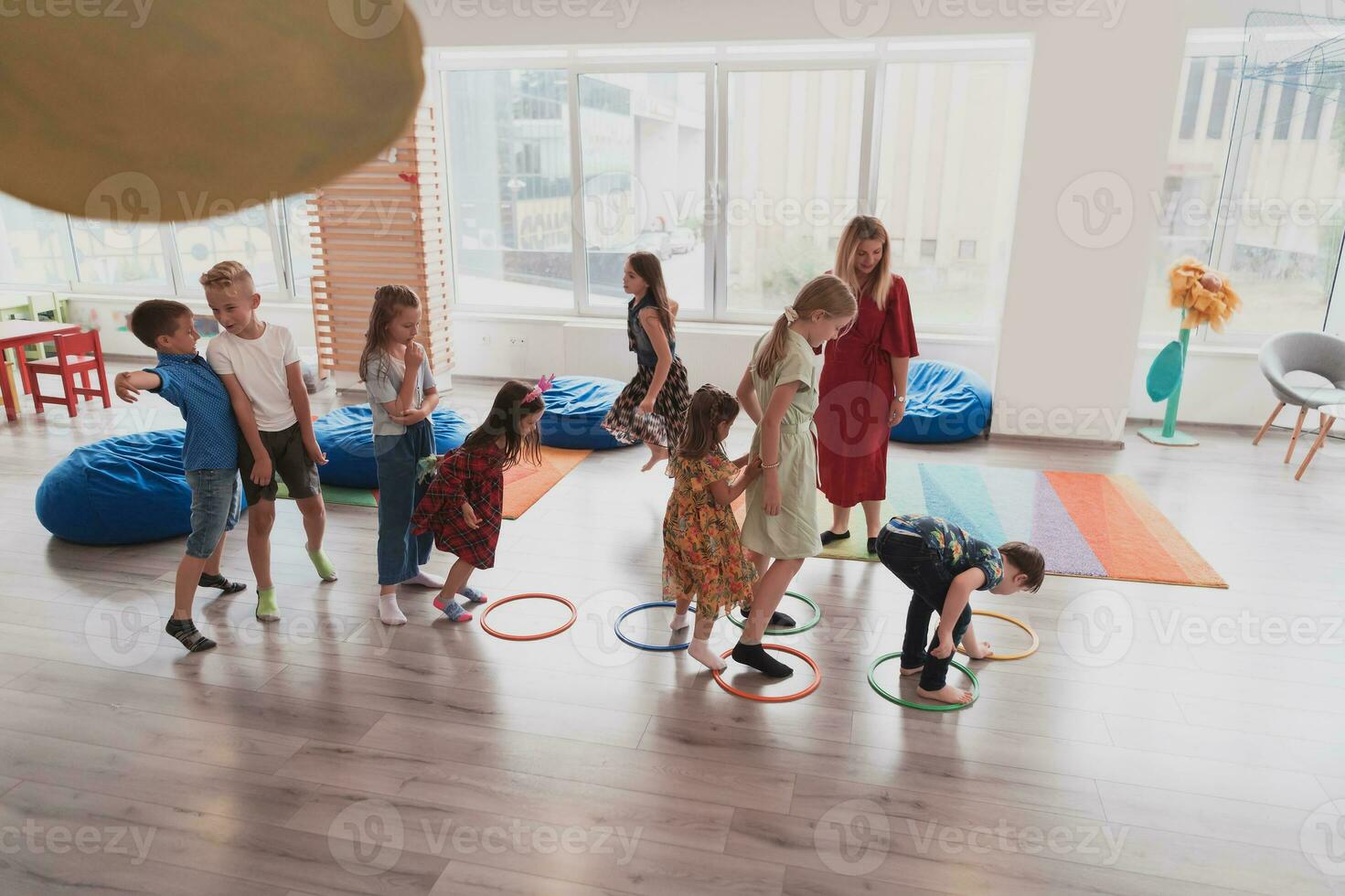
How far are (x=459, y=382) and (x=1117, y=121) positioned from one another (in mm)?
5229

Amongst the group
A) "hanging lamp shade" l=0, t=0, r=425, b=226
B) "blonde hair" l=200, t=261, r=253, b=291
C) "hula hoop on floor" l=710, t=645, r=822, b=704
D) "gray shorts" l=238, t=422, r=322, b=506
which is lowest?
"hula hoop on floor" l=710, t=645, r=822, b=704

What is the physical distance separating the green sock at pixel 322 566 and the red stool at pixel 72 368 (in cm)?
386

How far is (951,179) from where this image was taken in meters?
6.43

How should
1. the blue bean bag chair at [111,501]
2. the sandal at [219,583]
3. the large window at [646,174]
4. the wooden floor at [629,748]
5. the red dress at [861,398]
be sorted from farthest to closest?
the large window at [646,174] < the blue bean bag chair at [111,501] < the red dress at [861,398] < the sandal at [219,583] < the wooden floor at [629,748]

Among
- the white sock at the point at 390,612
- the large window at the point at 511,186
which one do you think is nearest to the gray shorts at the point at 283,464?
the white sock at the point at 390,612

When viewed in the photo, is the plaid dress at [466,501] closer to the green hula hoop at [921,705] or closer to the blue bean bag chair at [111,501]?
the green hula hoop at [921,705]

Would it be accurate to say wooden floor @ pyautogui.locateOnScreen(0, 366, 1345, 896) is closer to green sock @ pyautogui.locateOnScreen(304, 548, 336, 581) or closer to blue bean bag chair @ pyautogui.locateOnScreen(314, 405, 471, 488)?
green sock @ pyautogui.locateOnScreen(304, 548, 336, 581)

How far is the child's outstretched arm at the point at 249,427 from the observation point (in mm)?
3016

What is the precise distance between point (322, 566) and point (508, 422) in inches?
48.4

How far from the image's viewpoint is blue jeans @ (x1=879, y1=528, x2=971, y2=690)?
9.05 ft

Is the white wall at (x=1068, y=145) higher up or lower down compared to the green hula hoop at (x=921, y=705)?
higher up

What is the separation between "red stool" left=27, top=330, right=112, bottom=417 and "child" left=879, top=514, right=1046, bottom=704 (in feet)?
20.1

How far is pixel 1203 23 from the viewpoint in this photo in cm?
550

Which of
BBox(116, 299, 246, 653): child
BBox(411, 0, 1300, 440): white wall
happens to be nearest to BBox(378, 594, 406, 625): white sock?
BBox(116, 299, 246, 653): child
